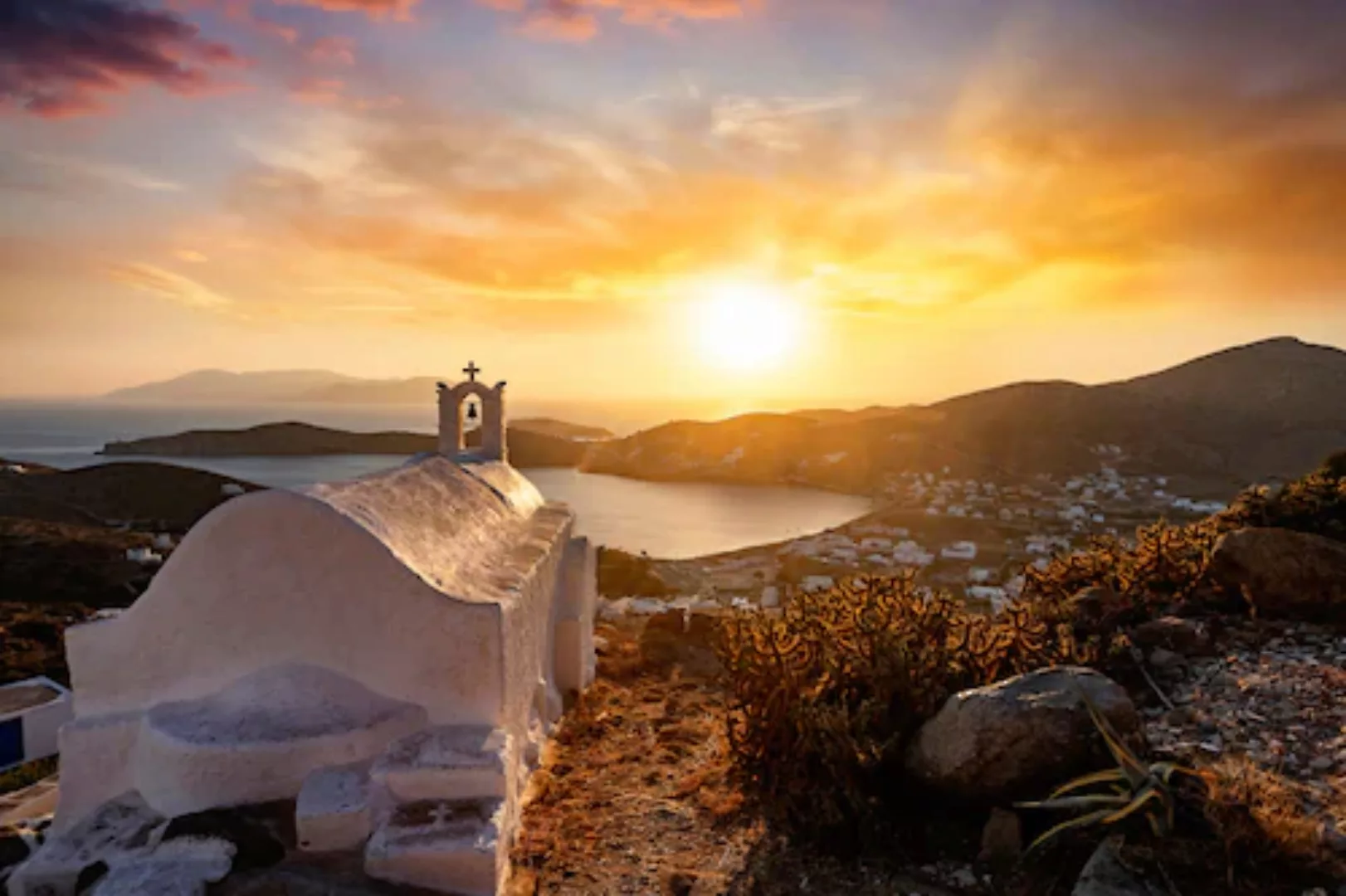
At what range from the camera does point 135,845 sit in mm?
4211

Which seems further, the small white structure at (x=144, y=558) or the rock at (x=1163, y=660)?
the small white structure at (x=144, y=558)

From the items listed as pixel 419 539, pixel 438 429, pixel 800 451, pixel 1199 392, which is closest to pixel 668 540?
pixel 800 451

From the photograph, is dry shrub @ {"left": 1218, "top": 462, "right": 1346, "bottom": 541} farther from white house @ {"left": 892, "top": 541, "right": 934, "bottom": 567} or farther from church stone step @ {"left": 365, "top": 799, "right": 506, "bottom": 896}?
white house @ {"left": 892, "top": 541, "right": 934, "bottom": 567}

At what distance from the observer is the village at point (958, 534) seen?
3222 cm

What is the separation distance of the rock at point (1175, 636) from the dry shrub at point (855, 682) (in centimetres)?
49

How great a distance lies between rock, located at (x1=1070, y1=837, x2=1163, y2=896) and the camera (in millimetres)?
3186

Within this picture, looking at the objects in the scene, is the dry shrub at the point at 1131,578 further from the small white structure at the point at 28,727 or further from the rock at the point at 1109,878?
the small white structure at the point at 28,727

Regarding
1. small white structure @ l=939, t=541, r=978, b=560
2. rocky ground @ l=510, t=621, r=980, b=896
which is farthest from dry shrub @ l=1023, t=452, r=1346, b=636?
small white structure @ l=939, t=541, r=978, b=560

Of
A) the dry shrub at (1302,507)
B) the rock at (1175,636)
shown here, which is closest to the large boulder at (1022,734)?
the rock at (1175,636)

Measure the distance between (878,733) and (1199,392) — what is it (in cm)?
8326

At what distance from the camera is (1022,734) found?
4.02 m

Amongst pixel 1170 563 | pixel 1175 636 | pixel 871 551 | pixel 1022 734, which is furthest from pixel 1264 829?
pixel 871 551

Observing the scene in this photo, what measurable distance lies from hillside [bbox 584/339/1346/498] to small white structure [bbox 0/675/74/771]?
194ft

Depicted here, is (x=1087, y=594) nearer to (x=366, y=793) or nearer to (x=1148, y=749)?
(x=1148, y=749)
